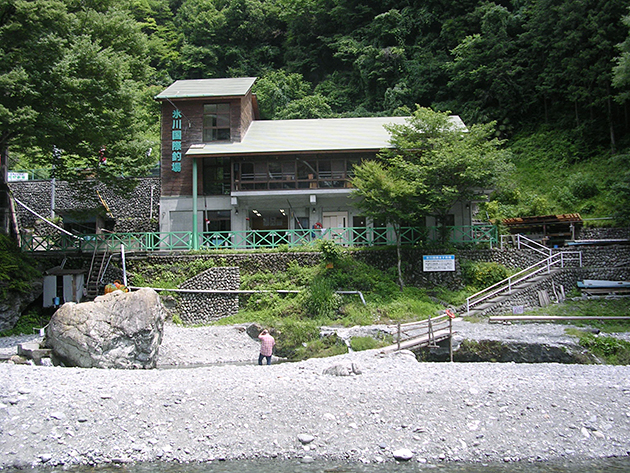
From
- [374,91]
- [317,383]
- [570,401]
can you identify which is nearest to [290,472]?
[317,383]

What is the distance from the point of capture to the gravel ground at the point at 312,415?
9.26 meters

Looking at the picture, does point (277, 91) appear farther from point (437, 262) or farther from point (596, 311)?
point (596, 311)

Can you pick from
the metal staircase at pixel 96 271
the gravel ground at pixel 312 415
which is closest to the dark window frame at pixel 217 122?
the metal staircase at pixel 96 271

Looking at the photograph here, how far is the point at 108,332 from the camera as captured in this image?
14.9m

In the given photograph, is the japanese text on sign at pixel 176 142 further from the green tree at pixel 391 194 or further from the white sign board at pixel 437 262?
the white sign board at pixel 437 262

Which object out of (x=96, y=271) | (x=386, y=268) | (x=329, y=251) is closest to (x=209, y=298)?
(x=96, y=271)

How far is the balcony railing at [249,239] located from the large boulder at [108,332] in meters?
8.51

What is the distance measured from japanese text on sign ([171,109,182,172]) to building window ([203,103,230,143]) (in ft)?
4.45

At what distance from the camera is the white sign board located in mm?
22578

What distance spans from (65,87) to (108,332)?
34.9ft

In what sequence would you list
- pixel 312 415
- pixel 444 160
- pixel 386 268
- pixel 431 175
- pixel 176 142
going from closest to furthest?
pixel 312 415, pixel 444 160, pixel 431 175, pixel 386 268, pixel 176 142

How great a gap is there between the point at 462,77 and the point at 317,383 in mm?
33302

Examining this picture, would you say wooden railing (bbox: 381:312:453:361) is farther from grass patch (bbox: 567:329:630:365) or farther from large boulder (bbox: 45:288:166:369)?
large boulder (bbox: 45:288:166:369)

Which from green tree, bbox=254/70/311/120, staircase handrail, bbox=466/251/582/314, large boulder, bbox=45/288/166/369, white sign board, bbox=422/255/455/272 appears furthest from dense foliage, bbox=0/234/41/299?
green tree, bbox=254/70/311/120
